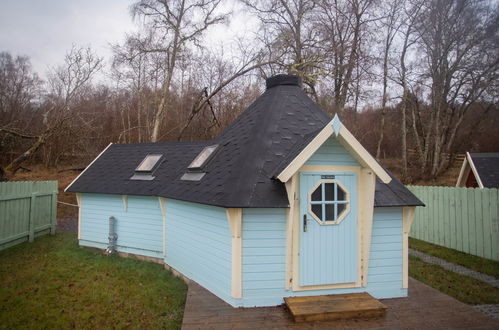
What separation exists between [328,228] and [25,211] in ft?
30.6

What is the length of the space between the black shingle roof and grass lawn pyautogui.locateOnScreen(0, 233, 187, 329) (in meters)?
10.4

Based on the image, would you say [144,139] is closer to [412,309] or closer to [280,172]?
[280,172]

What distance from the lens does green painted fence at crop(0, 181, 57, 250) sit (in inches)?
341

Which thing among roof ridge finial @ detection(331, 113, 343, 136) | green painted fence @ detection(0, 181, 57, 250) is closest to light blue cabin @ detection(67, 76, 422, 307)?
roof ridge finial @ detection(331, 113, 343, 136)

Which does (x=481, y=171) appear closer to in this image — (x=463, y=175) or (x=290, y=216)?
(x=463, y=175)

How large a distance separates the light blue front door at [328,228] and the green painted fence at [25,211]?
27.2 feet

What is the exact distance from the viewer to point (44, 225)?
10836 millimetres

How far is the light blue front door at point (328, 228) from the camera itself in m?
5.20

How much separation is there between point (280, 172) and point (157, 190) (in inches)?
159

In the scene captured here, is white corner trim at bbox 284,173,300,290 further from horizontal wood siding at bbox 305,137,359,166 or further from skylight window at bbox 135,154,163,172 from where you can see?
skylight window at bbox 135,154,163,172

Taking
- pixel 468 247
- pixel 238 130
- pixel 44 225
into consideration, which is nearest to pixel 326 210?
pixel 238 130

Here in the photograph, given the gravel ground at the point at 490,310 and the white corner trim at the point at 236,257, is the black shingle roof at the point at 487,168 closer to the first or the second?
the gravel ground at the point at 490,310

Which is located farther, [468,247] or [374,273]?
[468,247]

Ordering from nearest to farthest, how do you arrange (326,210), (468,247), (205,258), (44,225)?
(326,210), (205,258), (468,247), (44,225)
